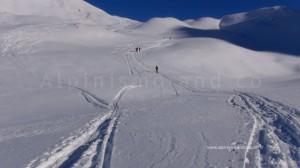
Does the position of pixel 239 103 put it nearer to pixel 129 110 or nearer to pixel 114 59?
pixel 129 110

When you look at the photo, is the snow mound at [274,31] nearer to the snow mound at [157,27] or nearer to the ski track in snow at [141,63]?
the snow mound at [157,27]

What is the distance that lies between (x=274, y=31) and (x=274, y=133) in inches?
3536

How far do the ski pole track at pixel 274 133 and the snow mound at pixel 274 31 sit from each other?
182 feet

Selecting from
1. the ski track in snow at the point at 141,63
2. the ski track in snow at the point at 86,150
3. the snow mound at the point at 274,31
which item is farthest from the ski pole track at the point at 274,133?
the snow mound at the point at 274,31

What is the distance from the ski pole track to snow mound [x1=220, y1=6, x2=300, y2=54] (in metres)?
55.6

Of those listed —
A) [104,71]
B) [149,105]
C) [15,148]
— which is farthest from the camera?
[104,71]

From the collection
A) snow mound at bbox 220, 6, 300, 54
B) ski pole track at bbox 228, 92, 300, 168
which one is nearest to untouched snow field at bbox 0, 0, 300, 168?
ski pole track at bbox 228, 92, 300, 168

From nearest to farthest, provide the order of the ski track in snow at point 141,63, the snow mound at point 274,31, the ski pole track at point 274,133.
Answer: the ski pole track at point 274,133 < the ski track in snow at point 141,63 < the snow mound at point 274,31

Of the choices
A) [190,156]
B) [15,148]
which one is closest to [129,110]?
[15,148]

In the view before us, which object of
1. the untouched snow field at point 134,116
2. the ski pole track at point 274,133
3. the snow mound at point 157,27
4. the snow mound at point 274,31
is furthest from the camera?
the snow mound at point 157,27

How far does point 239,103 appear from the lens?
65.7 ft

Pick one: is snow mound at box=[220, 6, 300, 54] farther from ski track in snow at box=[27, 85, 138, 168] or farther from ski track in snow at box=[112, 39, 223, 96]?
ski track in snow at box=[27, 85, 138, 168]

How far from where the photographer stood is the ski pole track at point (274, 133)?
9164 mm

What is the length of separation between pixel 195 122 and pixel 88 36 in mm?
65235
